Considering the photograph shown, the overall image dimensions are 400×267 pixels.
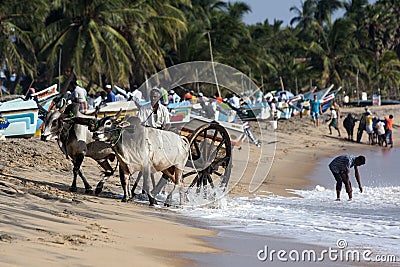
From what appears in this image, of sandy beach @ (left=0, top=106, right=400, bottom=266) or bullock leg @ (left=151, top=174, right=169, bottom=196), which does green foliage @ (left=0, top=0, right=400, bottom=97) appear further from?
bullock leg @ (left=151, top=174, right=169, bottom=196)

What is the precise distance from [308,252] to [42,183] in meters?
5.52

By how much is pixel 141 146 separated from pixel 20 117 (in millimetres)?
7177

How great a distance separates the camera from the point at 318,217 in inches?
467

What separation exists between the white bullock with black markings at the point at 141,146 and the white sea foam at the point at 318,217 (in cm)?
87

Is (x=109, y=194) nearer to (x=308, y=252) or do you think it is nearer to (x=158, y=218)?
(x=158, y=218)

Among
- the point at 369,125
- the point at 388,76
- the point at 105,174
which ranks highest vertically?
the point at 388,76

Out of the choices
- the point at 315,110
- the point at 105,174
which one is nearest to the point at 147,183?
the point at 105,174

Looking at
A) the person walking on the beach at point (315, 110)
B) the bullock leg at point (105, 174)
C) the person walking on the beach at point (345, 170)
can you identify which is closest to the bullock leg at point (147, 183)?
the bullock leg at point (105, 174)

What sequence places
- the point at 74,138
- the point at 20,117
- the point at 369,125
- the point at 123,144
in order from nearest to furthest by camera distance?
the point at 123,144
the point at 74,138
the point at 20,117
the point at 369,125

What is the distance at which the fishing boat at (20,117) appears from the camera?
1728 centimetres

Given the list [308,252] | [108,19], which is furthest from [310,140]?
[308,252]

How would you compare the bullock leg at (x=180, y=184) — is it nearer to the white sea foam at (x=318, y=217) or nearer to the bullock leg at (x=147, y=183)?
the white sea foam at (x=318, y=217)

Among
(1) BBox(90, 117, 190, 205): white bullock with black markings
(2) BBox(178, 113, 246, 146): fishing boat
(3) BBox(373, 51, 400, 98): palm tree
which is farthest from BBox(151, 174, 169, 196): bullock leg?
(3) BBox(373, 51, 400, 98): palm tree

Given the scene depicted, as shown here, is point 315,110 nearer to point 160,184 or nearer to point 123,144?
point 160,184
